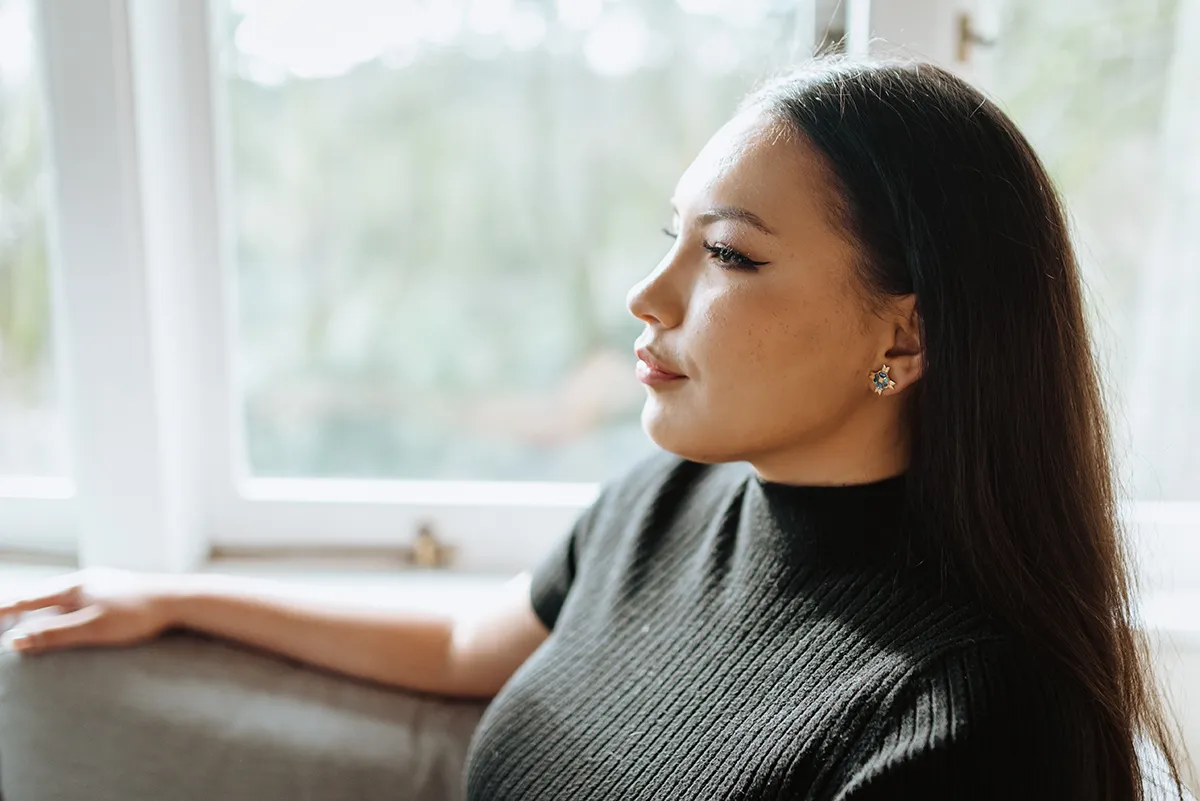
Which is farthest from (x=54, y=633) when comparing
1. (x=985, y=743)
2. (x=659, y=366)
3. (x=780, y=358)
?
(x=985, y=743)

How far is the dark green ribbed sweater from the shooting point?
2.18ft

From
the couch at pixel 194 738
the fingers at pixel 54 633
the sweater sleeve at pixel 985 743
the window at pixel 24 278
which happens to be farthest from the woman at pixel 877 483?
the window at pixel 24 278

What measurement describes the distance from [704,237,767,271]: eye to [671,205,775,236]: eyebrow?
0.9 inches

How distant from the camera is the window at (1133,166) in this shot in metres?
1.19

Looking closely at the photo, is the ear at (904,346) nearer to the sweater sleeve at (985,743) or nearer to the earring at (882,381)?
the earring at (882,381)

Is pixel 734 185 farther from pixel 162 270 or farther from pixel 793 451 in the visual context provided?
pixel 162 270

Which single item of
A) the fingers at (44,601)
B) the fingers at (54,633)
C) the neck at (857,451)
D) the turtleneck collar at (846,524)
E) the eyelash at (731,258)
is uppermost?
the eyelash at (731,258)

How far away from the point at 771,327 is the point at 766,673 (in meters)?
0.28

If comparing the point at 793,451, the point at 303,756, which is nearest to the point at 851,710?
the point at 793,451

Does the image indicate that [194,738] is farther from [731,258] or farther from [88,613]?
[731,258]

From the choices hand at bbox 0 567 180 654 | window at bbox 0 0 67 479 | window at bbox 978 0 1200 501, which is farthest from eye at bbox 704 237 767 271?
window at bbox 0 0 67 479

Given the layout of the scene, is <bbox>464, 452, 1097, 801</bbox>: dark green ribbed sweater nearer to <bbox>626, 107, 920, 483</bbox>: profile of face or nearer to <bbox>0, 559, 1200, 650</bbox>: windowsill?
<bbox>626, 107, 920, 483</bbox>: profile of face

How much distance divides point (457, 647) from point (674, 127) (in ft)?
2.38

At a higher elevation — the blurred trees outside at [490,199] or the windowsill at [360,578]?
the blurred trees outside at [490,199]
